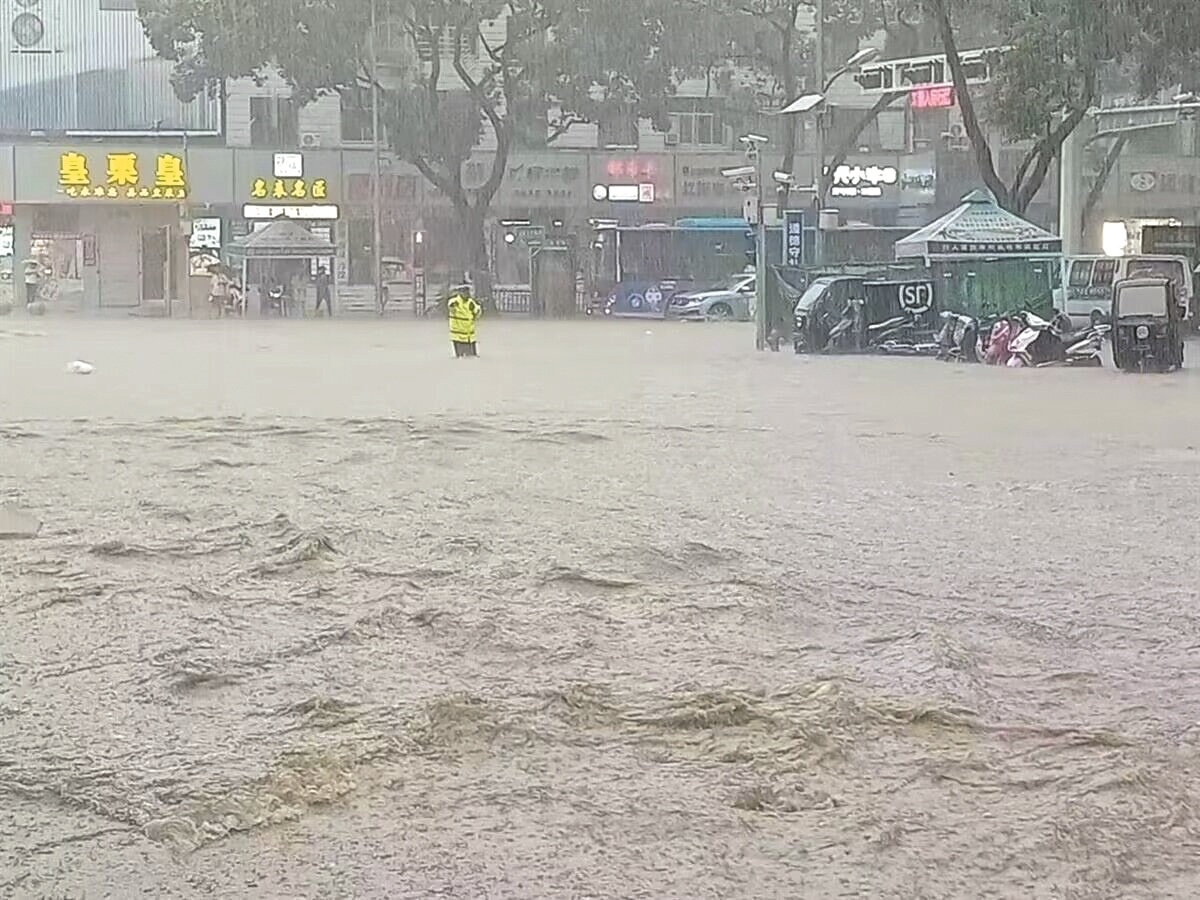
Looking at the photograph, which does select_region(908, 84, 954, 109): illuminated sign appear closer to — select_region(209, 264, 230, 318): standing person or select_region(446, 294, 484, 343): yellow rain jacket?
select_region(446, 294, 484, 343): yellow rain jacket

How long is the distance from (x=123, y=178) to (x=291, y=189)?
4206mm

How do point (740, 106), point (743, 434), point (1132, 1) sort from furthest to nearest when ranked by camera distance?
point (740, 106) < point (1132, 1) < point (743, 434)

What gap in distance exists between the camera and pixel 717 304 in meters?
43.0

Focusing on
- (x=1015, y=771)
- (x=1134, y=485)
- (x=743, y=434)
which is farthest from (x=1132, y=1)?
(x=1015, y=771)

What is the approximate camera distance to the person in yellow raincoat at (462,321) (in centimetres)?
2594

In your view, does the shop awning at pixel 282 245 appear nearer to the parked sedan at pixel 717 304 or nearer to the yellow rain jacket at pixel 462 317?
the parked sedan at pixel 717 304

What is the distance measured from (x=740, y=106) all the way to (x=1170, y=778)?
45078mm

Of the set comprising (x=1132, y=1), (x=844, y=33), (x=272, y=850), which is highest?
(x=844, y=33)

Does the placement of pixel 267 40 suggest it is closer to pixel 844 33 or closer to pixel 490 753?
pixel 844 33

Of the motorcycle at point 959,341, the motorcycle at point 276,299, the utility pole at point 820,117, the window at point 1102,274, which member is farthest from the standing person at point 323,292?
the motorcycle at point 959,341

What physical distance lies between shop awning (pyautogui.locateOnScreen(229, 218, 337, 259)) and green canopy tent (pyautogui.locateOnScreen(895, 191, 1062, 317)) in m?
21.0

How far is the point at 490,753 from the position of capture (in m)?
5.96

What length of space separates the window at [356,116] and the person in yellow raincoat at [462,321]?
20.4 m

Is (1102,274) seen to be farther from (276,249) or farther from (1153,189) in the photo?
(276,249)
